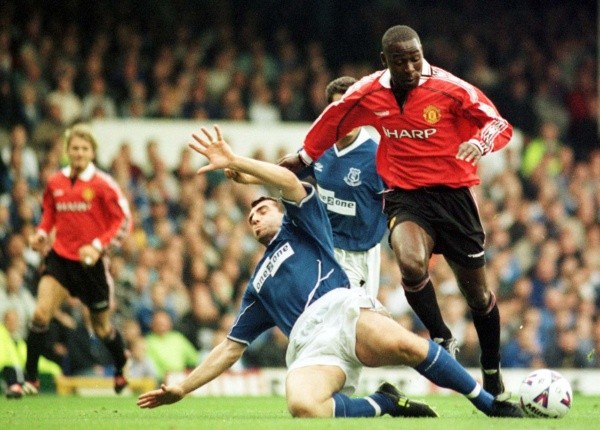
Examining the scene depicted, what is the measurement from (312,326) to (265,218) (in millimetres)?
813

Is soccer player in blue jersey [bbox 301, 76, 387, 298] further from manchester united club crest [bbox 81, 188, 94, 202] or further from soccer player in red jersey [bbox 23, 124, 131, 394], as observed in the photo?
manchester united club crest [bbox 81, 188, 94, 202]

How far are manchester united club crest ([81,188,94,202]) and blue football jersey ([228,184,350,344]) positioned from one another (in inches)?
169

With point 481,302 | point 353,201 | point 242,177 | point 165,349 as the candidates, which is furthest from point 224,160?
point 165,349

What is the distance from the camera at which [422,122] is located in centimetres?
859

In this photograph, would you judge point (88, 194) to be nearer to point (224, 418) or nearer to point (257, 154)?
point (224, 418)

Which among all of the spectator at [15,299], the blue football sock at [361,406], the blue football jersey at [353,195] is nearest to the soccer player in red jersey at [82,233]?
the spectator at [15,299]

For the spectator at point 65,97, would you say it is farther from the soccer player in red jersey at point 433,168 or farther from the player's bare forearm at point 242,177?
the player's bare forearm at point 242,177

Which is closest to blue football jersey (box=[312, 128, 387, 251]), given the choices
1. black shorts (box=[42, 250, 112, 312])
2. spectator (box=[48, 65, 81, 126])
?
black shorts (box=[42, 250, 112, 312])

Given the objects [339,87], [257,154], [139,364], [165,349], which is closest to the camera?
[339,87]

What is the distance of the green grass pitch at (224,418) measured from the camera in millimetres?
7070

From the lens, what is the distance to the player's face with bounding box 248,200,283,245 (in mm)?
8125


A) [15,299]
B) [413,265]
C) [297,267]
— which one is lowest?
[15,299]

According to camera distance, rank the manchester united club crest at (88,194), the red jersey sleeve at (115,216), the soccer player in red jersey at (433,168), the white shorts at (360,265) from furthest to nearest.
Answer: the manchester united club crest at (88,194) → the red jersey sleeve at (115,216) → the white shorts at (360,265) → the soccer player in red jersey at (433,168)

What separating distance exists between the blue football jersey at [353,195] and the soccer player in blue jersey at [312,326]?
1.69 meters
